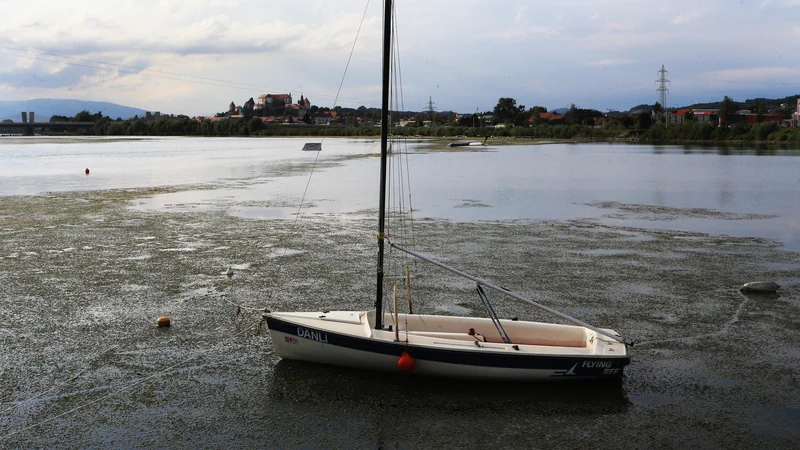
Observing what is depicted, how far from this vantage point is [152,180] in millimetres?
44719

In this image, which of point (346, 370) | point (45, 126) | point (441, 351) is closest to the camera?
point (441, 351)

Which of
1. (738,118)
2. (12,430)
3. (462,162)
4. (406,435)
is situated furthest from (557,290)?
(738,118)

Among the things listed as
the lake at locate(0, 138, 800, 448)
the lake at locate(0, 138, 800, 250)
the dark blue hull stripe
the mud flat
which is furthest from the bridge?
the dark blue hull stripe

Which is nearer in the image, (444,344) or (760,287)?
(444,344)

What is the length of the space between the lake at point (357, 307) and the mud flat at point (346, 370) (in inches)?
1.9

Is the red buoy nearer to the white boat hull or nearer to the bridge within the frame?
the white boat hull

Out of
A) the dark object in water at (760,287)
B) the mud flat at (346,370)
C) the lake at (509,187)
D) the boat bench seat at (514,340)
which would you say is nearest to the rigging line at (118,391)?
the mud flat at (346,370)

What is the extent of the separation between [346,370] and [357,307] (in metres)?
3.25

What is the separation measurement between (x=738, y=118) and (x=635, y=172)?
11052cm

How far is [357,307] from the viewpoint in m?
15.0

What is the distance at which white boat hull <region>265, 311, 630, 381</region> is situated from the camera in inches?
430

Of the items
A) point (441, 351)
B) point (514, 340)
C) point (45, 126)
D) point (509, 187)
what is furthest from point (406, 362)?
point (45, 126)

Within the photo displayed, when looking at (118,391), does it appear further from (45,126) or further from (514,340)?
(45,126)

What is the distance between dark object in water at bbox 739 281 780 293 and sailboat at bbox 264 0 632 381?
6275mm
